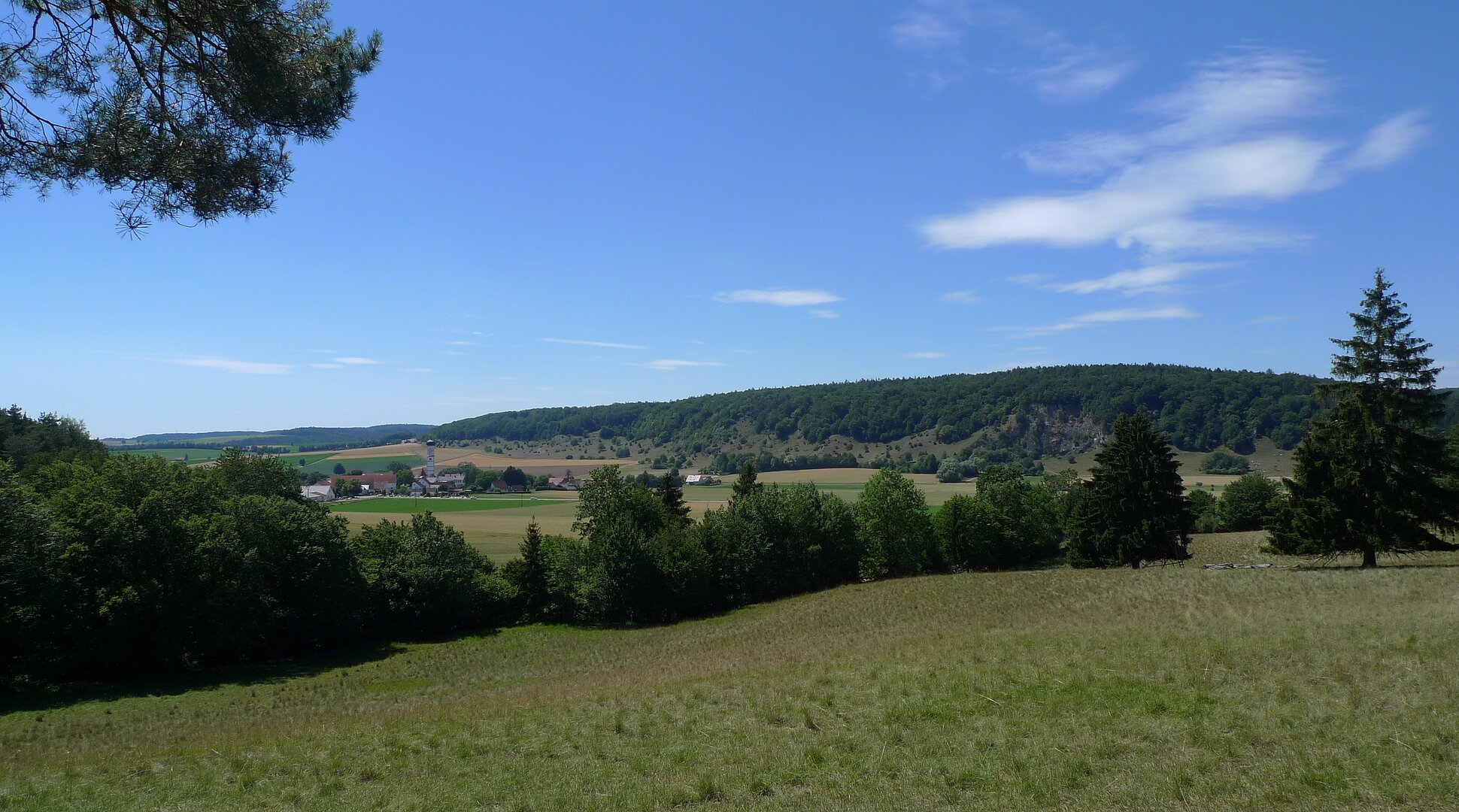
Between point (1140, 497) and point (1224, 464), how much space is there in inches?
4559

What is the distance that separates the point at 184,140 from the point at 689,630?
114ft

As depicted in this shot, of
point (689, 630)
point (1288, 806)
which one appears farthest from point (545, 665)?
point (1288, 806)

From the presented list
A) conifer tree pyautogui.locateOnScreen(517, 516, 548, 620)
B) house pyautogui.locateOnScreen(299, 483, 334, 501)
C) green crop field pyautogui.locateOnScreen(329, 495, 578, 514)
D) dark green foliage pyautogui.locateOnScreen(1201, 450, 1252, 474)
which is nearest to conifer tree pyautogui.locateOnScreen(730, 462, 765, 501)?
conifer tree pyautogui.locateOnScreen(517, 516, 548, 620)

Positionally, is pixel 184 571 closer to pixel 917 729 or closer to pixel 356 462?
pixel 917 729

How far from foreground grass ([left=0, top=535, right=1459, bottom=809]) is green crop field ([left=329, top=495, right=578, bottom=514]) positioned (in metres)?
85.0

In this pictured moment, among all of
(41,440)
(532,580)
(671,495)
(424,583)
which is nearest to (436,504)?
(41,440)

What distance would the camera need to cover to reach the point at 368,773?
1091 cm

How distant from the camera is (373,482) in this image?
136500 millimetres

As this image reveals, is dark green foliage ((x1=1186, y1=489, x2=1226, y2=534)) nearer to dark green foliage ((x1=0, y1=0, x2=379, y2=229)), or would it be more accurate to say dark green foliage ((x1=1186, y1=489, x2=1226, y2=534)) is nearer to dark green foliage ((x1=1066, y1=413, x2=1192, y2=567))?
dark green foliage ((x1=1066, y1=413, x2=1192, y2=567))

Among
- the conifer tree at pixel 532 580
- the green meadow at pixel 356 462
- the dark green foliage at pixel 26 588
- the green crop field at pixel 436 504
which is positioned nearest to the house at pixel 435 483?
the green crop field at pixel 436 504

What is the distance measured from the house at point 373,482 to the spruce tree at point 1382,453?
13429cm

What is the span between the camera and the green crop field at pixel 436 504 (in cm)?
10550

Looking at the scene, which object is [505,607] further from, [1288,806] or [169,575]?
[1288,806]

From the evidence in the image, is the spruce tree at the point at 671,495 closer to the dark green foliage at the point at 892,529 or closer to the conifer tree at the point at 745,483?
the conifer tree at the point at 745,483
